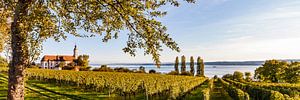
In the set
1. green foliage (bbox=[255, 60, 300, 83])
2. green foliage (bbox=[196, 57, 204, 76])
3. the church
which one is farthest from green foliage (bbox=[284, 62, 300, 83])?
the church

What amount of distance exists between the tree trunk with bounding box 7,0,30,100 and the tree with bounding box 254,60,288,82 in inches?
3137

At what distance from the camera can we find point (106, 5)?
5.80 metres

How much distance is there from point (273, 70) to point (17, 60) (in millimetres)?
80829

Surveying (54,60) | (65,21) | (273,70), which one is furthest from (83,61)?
(65,21)

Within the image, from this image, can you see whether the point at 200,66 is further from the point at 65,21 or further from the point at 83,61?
the point at 65,21

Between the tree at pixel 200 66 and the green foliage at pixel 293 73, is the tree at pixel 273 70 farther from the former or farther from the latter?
the tree at pixel 200 66

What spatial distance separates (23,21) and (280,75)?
80.7m

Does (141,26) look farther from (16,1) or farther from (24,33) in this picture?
(16,1)

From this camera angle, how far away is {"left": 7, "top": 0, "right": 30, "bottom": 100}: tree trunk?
559 cm

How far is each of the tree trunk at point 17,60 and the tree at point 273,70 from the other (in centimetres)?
7969

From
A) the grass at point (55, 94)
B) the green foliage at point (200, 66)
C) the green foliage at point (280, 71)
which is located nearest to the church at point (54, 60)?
the green foliage at point (200, 66)

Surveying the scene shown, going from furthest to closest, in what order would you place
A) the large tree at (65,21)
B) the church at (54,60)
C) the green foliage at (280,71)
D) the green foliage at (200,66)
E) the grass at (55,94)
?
the church at (54,60) → the green foliage at (200,66) → the green foliage at (280,71) → the grass at (55,94) → the large tree at (65,21)

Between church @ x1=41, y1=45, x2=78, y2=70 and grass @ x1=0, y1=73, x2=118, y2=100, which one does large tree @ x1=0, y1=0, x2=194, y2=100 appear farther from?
church @ x1=41, y1=45, x2=78, y2=70

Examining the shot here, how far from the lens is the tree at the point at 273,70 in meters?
77.3
